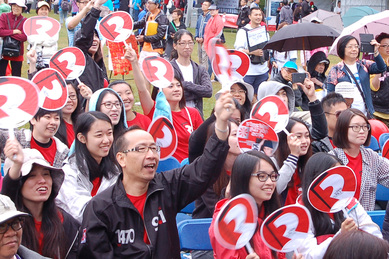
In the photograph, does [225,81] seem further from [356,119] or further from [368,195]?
[368,195]

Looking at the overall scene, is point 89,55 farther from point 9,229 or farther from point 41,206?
point 9,229

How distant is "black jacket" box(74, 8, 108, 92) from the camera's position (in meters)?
5.92

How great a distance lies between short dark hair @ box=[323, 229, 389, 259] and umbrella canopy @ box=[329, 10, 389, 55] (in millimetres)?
6554

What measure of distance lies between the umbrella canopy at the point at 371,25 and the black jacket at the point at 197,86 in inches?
111

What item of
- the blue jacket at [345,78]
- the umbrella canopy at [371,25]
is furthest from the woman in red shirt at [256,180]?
the umbrella canopy at [371,25]

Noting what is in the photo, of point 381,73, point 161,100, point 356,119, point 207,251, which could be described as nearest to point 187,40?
point 161,100

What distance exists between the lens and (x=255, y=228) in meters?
3.11

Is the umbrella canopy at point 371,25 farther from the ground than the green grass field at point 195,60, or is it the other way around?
the umbrella canopy at point 371,25

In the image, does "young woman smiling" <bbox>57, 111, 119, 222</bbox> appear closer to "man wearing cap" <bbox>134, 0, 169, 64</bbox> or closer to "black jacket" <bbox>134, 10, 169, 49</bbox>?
"man wearing cap" <bbox>134, 0, 169, 64</bbox>

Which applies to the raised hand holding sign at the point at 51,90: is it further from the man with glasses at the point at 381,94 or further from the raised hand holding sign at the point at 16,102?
the man with glasses at the point at 381,94

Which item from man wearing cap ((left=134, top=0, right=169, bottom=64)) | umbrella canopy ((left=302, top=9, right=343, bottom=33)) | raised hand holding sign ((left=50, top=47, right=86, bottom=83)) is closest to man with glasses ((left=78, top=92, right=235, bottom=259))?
raised hand holding sign ((left=50, top=47, right=86, bottom=83))

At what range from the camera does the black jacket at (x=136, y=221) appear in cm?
310

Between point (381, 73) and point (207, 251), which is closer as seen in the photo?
point (207, 251)

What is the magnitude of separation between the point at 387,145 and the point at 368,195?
671 millimetres
